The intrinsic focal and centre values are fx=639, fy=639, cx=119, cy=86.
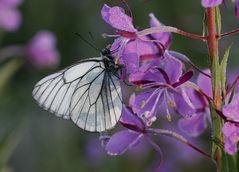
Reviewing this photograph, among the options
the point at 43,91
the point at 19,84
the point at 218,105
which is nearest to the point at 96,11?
the point at 19,84

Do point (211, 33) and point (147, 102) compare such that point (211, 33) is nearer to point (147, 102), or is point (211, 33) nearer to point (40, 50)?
point (147, 102)

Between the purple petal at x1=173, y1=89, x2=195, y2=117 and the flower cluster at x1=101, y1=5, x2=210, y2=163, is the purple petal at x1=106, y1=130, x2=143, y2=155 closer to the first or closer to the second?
the flower cluster at x1=101, y1=5, x2=210, y2=163

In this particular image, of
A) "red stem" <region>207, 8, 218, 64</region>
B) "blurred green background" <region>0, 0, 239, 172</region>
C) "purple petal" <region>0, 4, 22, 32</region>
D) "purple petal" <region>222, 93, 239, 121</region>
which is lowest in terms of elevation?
"blurred green background" <region>0, 0, 239, 172</region>

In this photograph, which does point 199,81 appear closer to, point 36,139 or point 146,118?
point 146,118

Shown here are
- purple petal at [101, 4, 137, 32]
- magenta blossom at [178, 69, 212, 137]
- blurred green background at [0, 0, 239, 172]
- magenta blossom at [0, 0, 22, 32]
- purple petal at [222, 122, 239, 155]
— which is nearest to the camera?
purple petal at [222, 122, 239, 155]

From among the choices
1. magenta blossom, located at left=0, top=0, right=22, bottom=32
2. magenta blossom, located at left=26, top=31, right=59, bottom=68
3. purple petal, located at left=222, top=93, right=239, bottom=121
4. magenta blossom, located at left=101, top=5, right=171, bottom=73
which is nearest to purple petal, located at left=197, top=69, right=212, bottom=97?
magenta blossom, located at left=101, top=5, right=171, bottom=73

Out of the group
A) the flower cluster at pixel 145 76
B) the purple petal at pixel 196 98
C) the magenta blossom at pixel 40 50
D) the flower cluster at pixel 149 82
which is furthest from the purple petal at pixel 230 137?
the magenta blossom at pixel 40 50

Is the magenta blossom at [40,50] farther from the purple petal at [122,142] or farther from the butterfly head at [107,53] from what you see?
the purple petal at [122,142]
